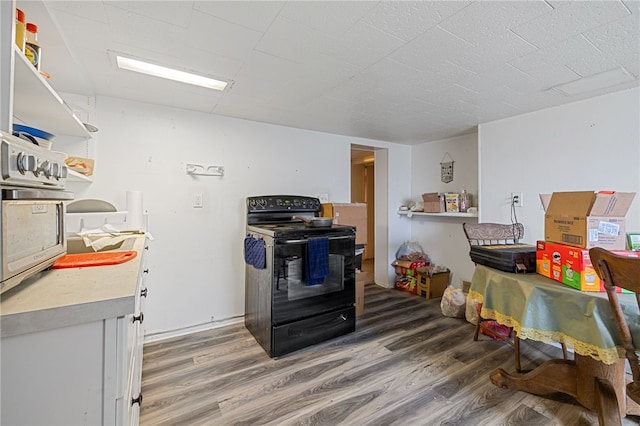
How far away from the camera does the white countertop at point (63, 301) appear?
23.6 inches

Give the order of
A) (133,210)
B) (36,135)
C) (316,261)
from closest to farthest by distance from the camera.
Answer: (36,135) → (133,210) → (316,261)

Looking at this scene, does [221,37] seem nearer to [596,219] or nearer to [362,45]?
[362,45]

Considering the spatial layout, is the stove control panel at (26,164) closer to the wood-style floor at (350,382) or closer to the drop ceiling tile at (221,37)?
the drop ceiling tile at (221,37)

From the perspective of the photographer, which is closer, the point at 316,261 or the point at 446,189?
the point at 316,261

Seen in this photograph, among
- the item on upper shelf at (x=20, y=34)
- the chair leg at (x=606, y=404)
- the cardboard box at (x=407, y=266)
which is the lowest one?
the chair leg at (x=606, y=404)

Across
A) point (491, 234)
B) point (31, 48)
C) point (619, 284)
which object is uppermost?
point (31, 48)

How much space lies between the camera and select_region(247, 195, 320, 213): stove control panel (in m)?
2.84

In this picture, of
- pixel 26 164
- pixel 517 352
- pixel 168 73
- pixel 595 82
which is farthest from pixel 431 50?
pixel 517 352

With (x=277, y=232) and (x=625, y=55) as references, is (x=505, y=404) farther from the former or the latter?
(x=625, y=55)

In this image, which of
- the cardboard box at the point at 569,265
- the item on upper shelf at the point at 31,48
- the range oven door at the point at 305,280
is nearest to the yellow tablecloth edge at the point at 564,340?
the cardboard box at the point at 569,265

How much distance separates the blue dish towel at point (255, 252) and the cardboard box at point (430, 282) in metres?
2.29

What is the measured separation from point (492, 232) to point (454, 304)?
928 mm

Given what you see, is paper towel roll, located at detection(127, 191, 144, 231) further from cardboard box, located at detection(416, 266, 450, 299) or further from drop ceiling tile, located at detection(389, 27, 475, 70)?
cardboard box, located at detection(416, 266, 450, 299)

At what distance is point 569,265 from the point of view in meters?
1.48
